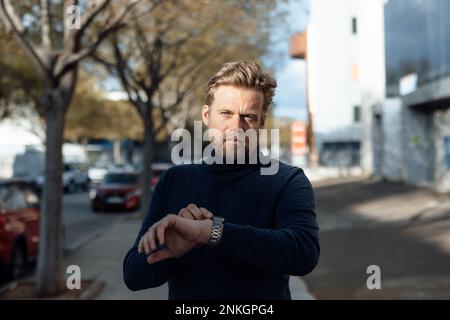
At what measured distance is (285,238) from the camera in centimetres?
187

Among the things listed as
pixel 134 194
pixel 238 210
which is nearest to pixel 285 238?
pixel 238 210

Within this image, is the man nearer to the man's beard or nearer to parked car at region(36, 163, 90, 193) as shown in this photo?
the man's beard

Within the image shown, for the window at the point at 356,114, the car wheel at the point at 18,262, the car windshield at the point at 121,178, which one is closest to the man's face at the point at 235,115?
the car wheel at the point at 18,262

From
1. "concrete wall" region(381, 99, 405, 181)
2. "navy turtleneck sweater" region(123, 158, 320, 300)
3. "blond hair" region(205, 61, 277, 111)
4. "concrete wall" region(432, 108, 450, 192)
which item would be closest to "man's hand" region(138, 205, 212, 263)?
"navy turtleneck sweater" region(123, 158, 320, 300)

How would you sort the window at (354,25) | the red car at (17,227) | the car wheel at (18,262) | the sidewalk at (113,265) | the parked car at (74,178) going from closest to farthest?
the sidewalk at (113,265) → the red car at (17,227) → the car wheel at (18,262) → the parked car at (74,178) → the window at (354,25)

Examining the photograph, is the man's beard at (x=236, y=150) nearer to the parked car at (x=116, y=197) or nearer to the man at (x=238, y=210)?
the man at (x=238, y=210)

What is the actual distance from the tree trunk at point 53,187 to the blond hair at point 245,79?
244 inches

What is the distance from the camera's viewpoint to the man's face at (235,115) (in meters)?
2.04

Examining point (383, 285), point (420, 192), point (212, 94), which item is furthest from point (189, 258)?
point (420, 192)

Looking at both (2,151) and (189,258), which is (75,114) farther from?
(189,258)

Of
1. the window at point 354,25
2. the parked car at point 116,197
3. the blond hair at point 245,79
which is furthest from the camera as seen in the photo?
the window at point 354,25

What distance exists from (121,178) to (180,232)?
21754 millimetres

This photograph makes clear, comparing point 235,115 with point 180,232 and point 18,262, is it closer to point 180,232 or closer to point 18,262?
point 180,232

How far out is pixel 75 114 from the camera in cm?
4584
